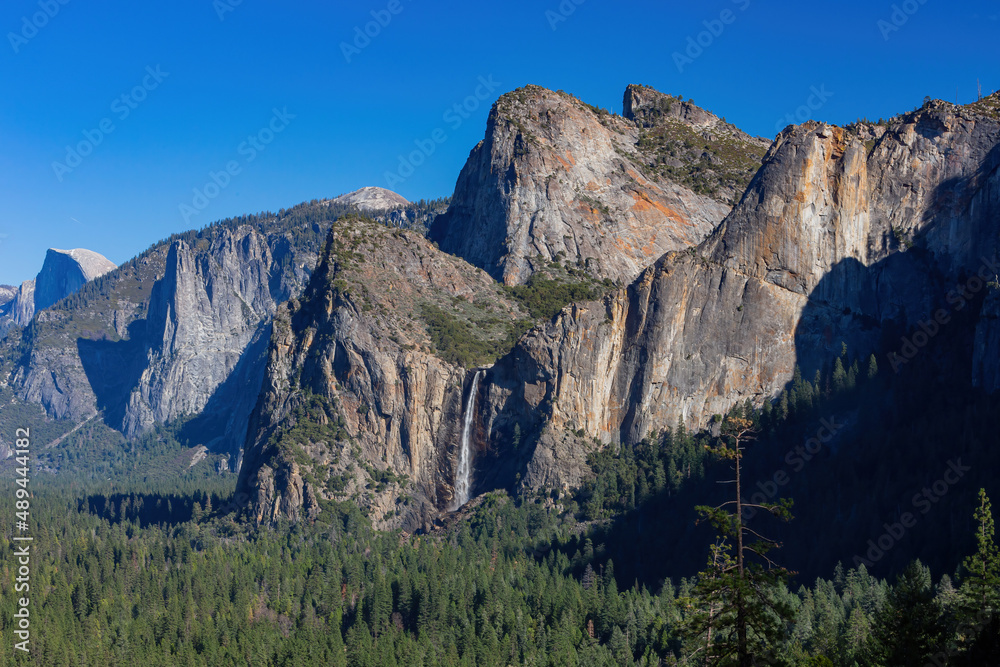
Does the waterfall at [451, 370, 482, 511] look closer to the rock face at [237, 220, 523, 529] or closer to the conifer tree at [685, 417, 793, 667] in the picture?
the rock face at [237, 220, 523, 529]

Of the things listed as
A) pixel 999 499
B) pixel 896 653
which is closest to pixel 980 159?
pixel 999 499

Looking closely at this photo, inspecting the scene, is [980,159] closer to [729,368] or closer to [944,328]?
[944,328]

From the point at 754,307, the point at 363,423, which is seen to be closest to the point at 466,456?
the point at 363,423

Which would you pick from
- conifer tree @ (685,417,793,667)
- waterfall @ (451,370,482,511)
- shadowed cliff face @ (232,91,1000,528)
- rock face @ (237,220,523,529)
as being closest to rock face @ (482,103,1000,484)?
shadowed cliff face @ (232,91,1000,528)

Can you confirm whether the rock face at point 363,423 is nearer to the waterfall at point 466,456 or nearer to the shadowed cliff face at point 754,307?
the shadowed cliff face at point 754,307

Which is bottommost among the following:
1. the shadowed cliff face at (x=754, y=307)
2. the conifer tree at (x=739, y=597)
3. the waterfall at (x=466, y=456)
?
the conifer tree at (x=739, y=597)

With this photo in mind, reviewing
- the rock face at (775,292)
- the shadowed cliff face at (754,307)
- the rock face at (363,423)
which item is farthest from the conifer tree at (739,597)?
the rock face at (363,423)
